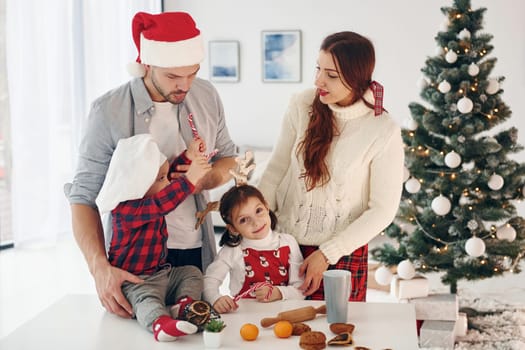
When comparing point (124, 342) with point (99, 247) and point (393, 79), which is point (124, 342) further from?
point (393, 79)

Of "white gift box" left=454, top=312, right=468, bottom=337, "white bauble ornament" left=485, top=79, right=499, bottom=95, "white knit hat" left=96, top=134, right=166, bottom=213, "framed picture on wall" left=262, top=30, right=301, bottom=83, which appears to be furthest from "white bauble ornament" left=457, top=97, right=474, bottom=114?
"framed picture on wall" left=262, top=30, right=301, bottom=83

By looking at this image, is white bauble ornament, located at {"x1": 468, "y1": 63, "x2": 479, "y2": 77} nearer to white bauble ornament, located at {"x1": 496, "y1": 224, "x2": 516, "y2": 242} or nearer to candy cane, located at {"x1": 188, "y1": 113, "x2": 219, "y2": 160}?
white bauble ornament, located at {"x1": 496, "y1": 224, "x2": 516, "y2": 242}

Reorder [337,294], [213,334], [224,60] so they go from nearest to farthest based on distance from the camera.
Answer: [213,334], [337,294], [224,60]

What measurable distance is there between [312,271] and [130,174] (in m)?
0.66

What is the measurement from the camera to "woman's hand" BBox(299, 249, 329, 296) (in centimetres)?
231

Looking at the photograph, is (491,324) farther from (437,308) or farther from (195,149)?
(195,149)

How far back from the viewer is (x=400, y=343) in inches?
70.9

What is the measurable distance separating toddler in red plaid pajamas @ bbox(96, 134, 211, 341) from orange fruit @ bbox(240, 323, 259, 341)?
0.21 metres

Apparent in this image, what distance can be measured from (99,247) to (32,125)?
12.6ft

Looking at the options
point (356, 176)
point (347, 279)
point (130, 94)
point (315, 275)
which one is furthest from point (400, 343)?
point (130, 94)

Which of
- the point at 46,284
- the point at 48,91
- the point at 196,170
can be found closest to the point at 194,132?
the point at 196,170

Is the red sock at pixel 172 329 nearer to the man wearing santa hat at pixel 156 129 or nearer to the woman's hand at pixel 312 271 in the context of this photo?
the man wearing santa hat at pixel 156 129

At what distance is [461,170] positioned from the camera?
155 inches

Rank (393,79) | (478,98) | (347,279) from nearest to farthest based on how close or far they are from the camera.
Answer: (347,279), (478,98), (393,79)
